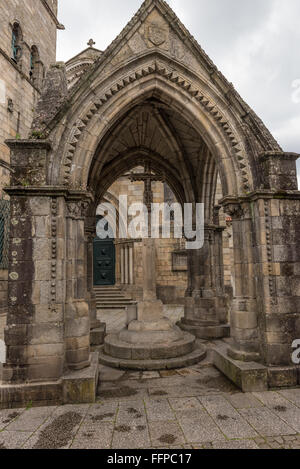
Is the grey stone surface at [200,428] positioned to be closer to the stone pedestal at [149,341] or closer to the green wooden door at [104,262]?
the stone pedestal at [149,341]

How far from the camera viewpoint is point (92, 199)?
4.91m

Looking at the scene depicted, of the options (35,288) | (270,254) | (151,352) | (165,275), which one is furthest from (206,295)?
(165,275)

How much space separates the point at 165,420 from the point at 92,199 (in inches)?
132

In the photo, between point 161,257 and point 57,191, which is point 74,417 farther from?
point 161,257

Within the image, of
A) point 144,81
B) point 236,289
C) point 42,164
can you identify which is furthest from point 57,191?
point 236,289

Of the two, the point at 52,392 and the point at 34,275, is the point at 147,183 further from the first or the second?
the point at 52,392

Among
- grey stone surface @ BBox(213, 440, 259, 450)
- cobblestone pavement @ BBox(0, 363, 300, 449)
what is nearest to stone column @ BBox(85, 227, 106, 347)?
cobblestone pavement @ BBox(0, 363, 300, 449)

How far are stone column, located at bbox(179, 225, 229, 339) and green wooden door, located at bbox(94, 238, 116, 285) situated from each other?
8648 mm

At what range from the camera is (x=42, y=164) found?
4.51 meters

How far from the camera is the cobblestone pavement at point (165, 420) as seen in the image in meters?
3.04

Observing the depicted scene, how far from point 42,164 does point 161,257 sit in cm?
1108

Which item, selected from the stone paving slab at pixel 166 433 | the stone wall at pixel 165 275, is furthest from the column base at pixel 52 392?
the stone wall at pixel 165 275

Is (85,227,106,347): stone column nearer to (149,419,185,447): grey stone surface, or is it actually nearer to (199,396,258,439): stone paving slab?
(199,396,258,439): stone paving slab

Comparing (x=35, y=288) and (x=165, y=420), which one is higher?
(x=35, y=288)
